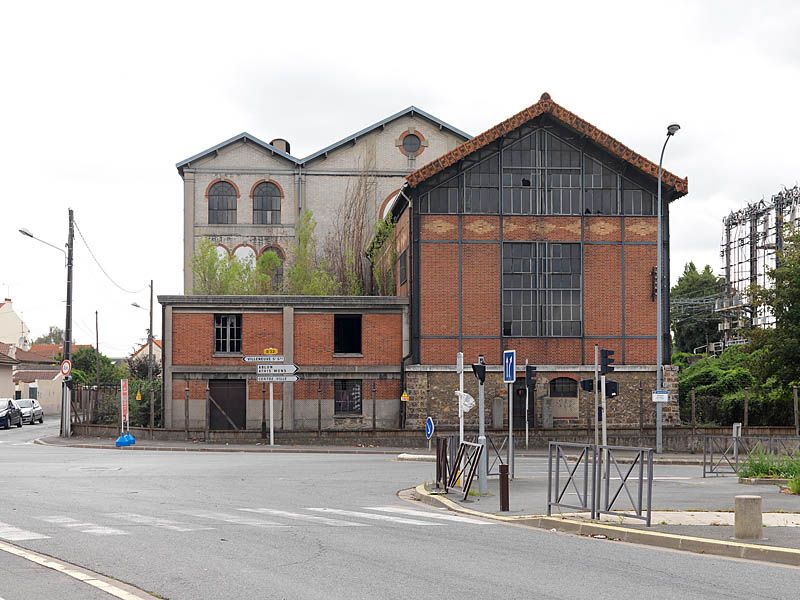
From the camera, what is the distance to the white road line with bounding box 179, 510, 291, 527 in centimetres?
1441

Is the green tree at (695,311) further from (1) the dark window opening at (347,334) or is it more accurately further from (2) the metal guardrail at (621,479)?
(2) the metal guardrail at (621,479)

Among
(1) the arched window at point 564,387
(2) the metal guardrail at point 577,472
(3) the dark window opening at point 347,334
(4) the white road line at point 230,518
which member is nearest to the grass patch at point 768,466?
(2) the metal guardrail at point 577,472

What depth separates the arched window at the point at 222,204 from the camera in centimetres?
5581

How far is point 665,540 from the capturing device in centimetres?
1283

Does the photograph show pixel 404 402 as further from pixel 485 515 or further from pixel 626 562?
pixel 626 562

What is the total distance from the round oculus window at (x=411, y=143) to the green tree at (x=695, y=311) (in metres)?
33.7

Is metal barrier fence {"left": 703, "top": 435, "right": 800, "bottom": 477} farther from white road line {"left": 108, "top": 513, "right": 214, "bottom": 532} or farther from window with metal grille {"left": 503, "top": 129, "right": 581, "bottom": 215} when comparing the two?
white road line {"left": 108, "top": 513, "right": 214, "bottom": 532}

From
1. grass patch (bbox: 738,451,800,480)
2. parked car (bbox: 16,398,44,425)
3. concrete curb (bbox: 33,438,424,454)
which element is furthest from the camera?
parked car (bbox: 16,398,44,425)

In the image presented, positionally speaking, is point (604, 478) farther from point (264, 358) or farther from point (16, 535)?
Answer: point (264, 358)

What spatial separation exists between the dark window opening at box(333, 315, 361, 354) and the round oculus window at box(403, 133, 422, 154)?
15365 mm

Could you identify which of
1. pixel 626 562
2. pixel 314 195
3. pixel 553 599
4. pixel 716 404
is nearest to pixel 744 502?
pixel 626 562

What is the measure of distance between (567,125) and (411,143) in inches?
614

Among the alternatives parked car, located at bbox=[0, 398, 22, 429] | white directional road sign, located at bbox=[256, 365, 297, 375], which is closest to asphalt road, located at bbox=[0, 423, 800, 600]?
white directional road sign, located at bbox=[256, 365, 297, 375]

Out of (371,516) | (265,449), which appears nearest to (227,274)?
(265,449)
